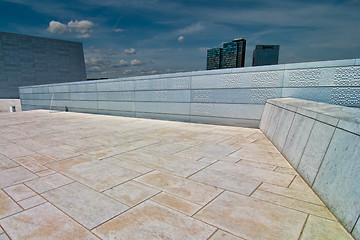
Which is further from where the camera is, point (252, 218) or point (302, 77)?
point (302, 77)

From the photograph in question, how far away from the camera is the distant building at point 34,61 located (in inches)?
1505

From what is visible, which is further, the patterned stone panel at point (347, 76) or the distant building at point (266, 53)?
the distant building at point (266, 53)

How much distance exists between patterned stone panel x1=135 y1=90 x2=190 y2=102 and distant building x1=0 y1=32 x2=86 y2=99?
140 ft

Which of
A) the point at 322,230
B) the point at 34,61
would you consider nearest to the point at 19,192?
the point at 322,230

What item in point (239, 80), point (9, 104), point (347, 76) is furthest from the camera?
point (9, 104)

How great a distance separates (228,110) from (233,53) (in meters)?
140

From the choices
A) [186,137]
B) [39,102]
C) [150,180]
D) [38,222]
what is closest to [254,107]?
[186,137]

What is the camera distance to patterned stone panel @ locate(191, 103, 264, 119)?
25.7 feet

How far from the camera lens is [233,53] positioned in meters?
135

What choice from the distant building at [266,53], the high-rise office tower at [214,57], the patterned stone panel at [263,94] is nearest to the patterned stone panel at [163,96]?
the patterned stone panel at [263,94]

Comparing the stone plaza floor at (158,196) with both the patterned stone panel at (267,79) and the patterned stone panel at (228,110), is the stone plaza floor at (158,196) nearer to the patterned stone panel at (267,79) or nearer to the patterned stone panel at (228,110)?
the patterned stone panel at (228,110)

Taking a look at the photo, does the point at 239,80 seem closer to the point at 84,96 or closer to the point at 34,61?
the point at 84,96

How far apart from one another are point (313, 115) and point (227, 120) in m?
5.06

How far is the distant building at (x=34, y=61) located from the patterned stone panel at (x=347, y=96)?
51433 millimetres
